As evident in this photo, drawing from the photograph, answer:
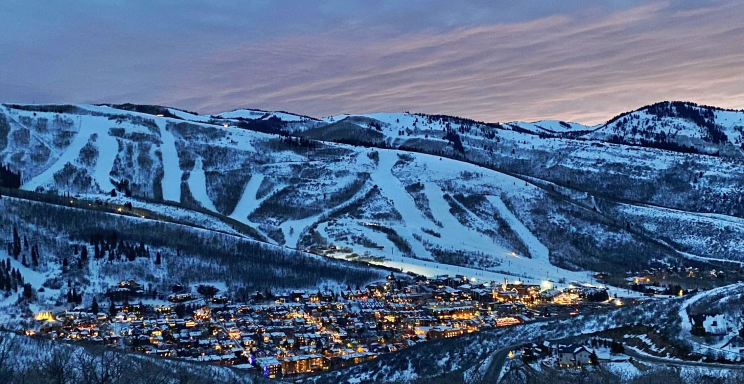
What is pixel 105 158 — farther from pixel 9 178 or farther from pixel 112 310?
pixel 112 310

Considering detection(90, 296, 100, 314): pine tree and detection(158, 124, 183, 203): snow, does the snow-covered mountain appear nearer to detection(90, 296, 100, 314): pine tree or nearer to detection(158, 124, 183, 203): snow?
detection(158, 124, 183, 203): snow

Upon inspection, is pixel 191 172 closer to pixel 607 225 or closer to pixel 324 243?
pixel 324 243

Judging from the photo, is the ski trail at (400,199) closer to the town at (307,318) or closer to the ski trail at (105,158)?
the town at (307,318)

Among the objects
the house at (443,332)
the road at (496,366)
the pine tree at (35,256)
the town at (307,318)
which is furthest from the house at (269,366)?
the pine tree at (35,256)

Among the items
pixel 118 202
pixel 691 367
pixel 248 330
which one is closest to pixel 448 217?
pixel 118 202

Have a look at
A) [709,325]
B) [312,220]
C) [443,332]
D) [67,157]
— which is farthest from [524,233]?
[67,157]

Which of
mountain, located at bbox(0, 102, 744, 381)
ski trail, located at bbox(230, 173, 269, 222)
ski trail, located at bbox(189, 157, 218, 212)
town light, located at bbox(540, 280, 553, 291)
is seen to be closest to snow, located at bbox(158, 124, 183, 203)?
mountain, located at bbox(0, 102, 744, 381)
